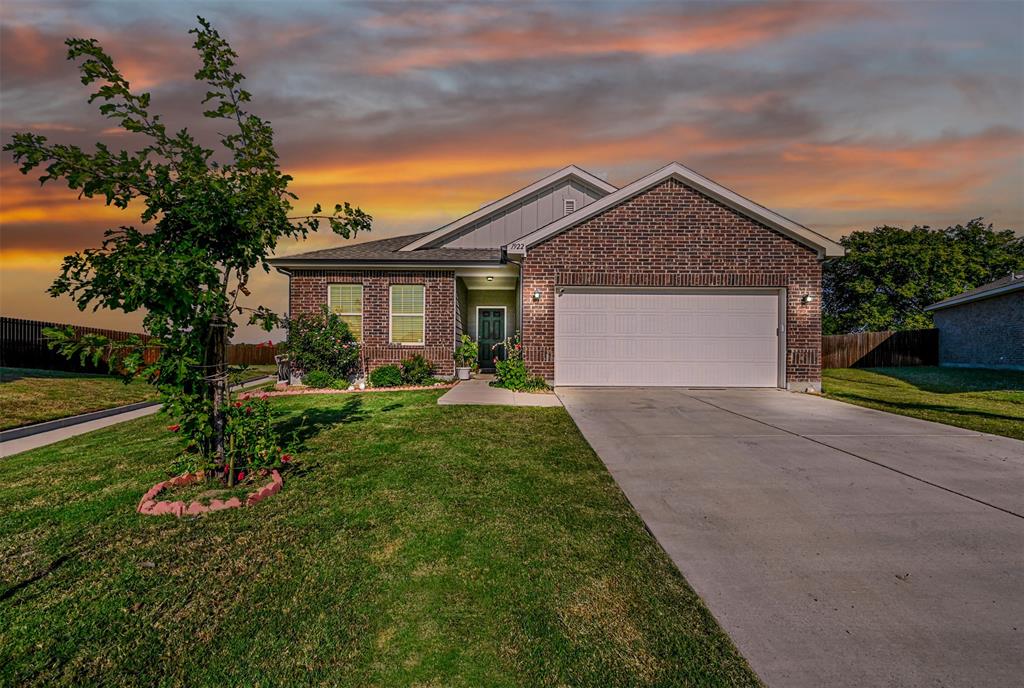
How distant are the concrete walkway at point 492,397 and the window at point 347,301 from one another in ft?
12.8

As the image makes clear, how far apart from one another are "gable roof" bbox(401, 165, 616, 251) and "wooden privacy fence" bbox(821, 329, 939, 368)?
15.0 m

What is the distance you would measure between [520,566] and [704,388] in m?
10.3

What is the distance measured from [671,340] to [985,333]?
59.1 feet

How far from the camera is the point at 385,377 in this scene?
1283cm

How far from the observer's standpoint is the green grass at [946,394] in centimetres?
897

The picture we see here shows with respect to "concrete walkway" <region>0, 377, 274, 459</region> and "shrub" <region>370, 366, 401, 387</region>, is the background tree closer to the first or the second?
"shrub" <region>370, 366, 401, 387</region>

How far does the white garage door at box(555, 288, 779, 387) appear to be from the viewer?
40.9ft

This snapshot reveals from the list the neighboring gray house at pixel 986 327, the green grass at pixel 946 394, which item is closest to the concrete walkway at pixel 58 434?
the green grass at pixel 946 394

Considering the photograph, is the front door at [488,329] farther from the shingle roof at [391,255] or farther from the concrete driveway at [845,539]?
the concrete driveway at [845,539]

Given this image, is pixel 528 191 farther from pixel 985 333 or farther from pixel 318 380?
pixel 985 333

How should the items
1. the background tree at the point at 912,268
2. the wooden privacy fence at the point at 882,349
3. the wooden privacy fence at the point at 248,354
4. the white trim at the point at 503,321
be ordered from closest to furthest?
the white trim at the point at 503,321
the wooden privacy fence at the point at 882,349
the wooden privacy fence at the point at 248,354
the background tree at the point at 912,268

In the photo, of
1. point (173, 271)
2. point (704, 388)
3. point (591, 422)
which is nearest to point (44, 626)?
point (173, 271)

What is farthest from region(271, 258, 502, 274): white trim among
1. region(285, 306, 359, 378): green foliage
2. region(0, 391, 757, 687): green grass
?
region(0, 391, 757, 687): green grass

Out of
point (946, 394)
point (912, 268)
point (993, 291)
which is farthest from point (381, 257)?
point (912, 268)
